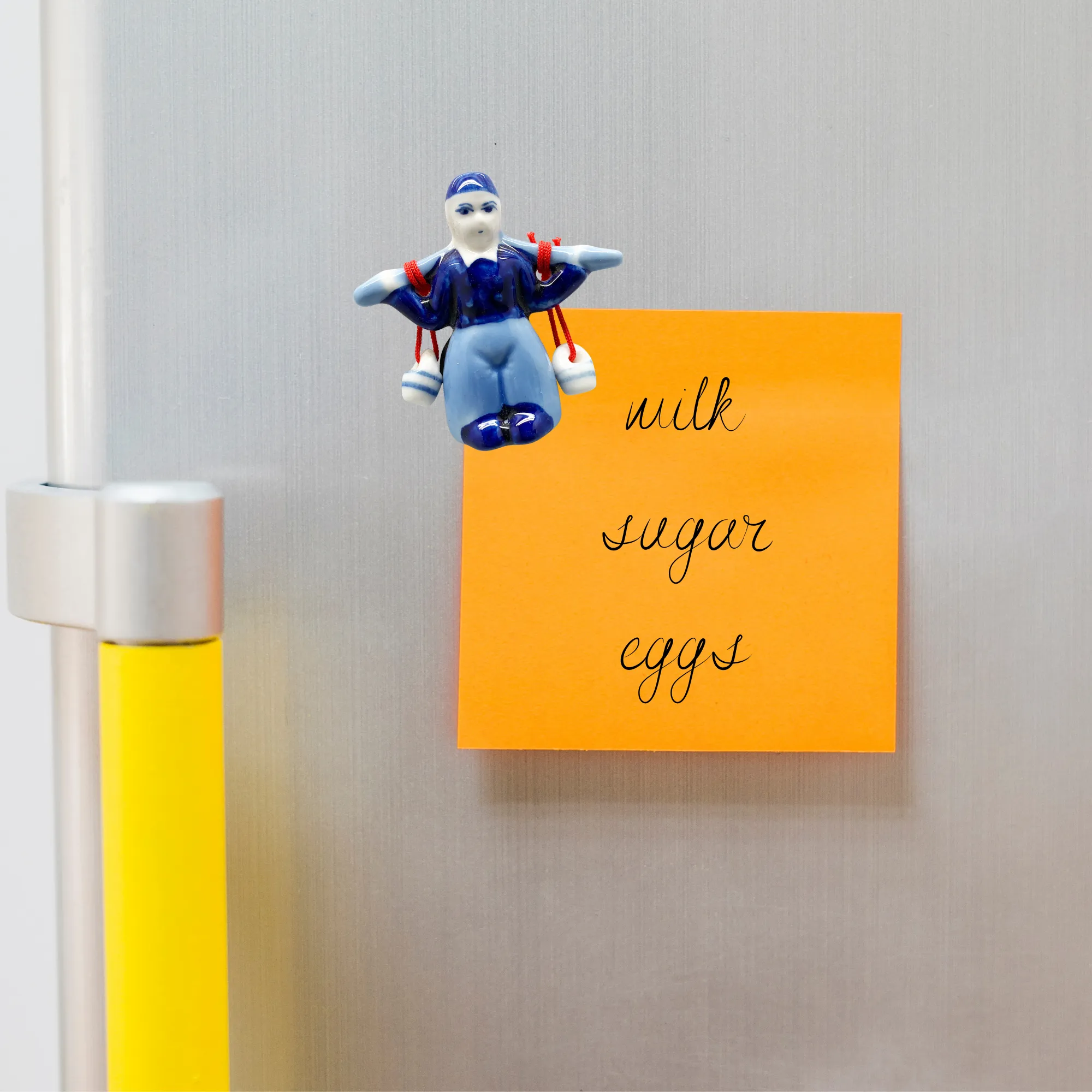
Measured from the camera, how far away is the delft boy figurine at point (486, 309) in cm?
28

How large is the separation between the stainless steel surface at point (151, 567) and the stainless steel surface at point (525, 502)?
0.06 meters

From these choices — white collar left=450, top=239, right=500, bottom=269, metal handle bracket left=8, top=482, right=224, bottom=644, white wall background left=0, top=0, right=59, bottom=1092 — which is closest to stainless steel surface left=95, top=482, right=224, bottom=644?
metal handle bracket left=8, top=482, right=224, bottom=644

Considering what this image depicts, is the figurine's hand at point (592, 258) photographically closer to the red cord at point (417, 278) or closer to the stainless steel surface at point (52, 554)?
the red cord at point (417, 278)

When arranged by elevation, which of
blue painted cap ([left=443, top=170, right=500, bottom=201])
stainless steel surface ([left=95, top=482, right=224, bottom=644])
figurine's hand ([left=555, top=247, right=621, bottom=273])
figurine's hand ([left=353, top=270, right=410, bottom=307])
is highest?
blue painted cap ([left=443, top=170, right=500, bottom=201])

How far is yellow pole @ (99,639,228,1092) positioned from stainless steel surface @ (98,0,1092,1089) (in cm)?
6

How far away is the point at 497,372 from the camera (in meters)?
0.28

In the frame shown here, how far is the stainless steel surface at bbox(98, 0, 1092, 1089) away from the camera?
1.14 feet

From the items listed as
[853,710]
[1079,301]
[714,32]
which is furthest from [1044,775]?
[714,32]

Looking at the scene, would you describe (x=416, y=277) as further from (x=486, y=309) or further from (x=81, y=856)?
(x=81, y=856)

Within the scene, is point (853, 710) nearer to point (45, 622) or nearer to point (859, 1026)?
point (859, 1026)

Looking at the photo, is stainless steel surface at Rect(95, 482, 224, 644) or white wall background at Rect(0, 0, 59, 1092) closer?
stainless steel surface at Rect(95, 482, 224, 644)

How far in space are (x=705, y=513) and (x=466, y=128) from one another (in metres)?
0.16

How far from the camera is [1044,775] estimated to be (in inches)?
14.8

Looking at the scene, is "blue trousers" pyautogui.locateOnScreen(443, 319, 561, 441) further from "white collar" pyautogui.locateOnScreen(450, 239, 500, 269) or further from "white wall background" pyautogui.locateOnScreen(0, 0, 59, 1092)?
"white wall background" pyautogui.locateOnScreen(0, 0, 59, 1092)
